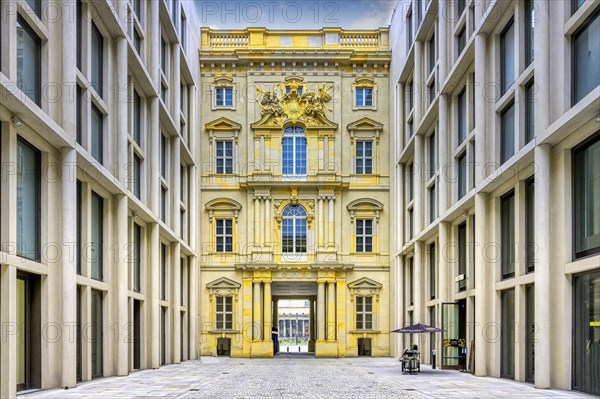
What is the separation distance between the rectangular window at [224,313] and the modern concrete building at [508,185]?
1104cm

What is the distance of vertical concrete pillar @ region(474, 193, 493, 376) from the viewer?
27.3 meters

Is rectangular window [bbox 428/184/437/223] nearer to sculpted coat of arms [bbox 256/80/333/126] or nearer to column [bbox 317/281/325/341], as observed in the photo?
column [bbox 317/281/325/341]

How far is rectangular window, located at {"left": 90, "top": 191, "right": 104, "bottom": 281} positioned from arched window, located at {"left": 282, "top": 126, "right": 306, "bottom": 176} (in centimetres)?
2367

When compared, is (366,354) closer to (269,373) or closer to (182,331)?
(182,331)

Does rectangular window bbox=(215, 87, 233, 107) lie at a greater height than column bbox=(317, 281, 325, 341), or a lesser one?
greater

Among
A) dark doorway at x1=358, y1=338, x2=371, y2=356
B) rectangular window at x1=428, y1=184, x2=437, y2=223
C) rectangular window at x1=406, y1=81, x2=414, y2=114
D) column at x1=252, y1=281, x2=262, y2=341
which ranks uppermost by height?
rectangular window at x1=406, y1=81, x2=414, y2=114

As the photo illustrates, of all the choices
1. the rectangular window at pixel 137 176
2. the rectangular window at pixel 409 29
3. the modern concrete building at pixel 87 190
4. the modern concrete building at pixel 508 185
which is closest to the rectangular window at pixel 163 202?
the modern concrete building at pixel 87 190

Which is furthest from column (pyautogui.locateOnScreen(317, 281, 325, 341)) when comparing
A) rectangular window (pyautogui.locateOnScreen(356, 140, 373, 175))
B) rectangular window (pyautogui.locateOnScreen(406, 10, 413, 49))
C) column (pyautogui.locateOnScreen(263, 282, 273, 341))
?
rectangular window (pyautogui.locateOnScreen(406, 10, 413, 49))

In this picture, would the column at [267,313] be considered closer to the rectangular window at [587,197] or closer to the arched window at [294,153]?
the arched window at [294,153]

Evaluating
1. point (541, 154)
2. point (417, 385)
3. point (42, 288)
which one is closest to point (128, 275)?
point (42, 288)

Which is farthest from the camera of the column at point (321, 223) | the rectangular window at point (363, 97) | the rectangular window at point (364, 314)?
the rectangular window at point (363, 97)

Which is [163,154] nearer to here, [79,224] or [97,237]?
[97,237]

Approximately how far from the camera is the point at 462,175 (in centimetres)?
3203

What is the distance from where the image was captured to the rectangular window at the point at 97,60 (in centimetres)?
2570
